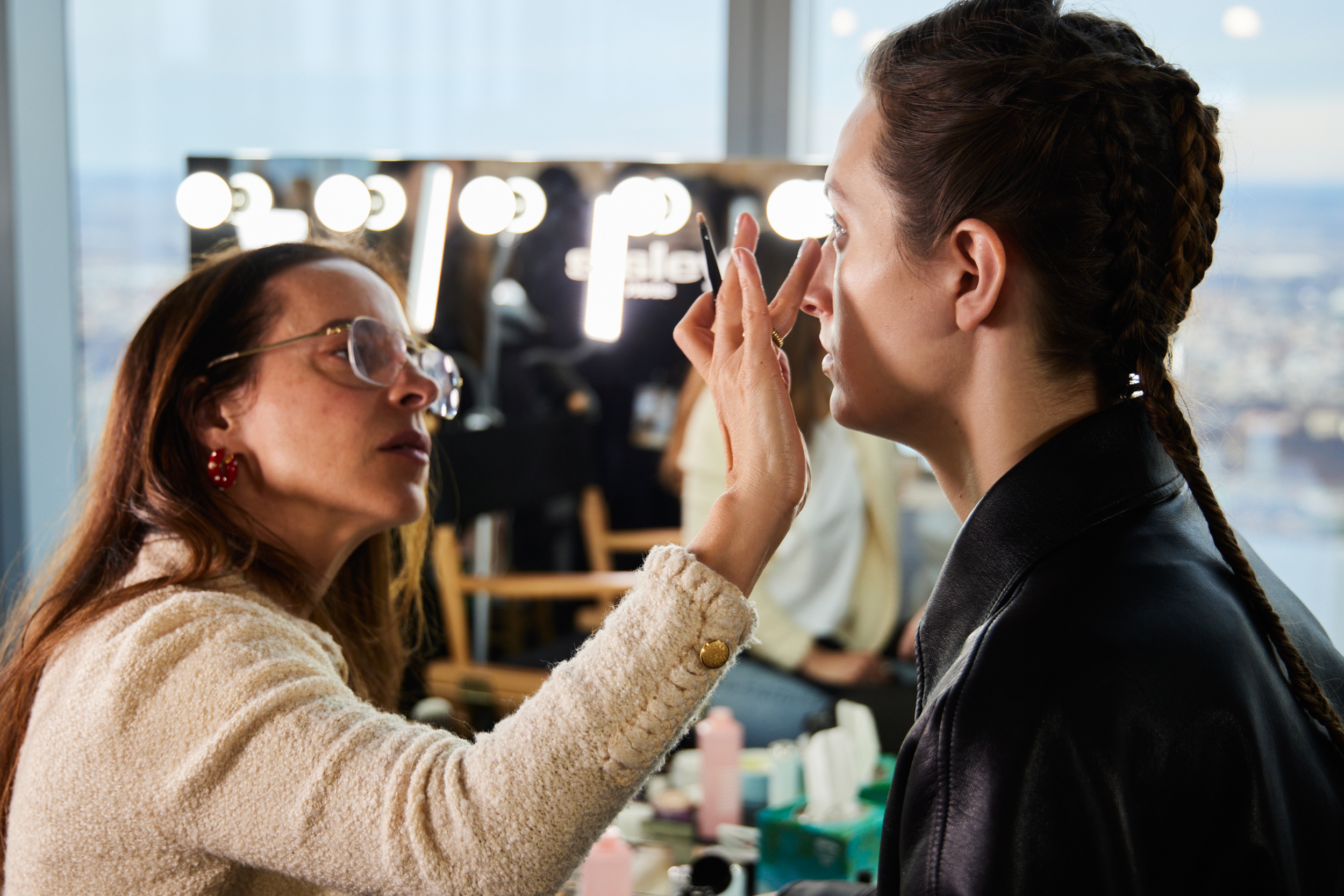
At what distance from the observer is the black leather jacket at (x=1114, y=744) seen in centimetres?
67

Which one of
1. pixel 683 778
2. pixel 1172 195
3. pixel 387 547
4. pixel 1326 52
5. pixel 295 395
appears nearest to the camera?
pixel 1172 195

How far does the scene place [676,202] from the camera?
260 cm

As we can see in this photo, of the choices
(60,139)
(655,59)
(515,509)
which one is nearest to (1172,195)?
(515,509)

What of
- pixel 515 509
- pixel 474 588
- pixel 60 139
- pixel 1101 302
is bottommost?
pixel 474 588

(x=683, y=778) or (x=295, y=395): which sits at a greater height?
(x=295, y=395)

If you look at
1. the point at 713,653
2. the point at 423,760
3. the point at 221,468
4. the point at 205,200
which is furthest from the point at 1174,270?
the point at 205,200

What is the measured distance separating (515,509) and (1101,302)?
199 centimetres

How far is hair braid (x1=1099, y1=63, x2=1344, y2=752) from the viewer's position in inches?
32.3

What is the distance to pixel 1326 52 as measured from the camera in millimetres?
2518

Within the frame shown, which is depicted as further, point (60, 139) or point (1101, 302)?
point (60, 139)

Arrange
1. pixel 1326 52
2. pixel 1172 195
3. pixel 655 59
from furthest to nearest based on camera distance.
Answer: pixel 655 59, pixel 1326 52, pixel 1172 195

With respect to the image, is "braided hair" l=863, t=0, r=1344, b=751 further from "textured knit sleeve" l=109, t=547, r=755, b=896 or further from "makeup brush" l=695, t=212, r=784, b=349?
"textured knit sleeve" l=109, t=547, r=755, b=896

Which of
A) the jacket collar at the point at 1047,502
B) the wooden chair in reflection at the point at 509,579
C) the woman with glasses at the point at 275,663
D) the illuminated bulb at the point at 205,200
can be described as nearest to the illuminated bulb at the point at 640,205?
the wooden chair in reflection at the point at 509,579

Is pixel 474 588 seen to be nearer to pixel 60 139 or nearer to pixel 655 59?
pixel 655 59
